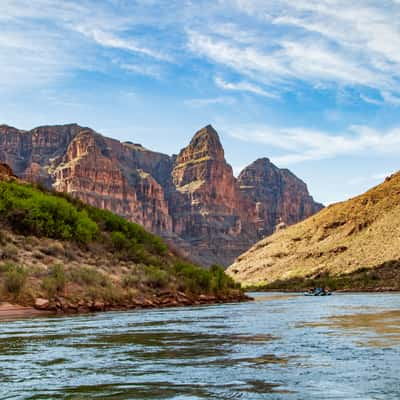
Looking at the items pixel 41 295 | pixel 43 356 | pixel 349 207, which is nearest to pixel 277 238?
pixel 349 207

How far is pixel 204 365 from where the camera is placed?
38.7 ft

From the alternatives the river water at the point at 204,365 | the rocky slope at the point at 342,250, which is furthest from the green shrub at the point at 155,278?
the rocky slope at the point at 342,250

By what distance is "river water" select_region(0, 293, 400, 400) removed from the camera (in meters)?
9.08

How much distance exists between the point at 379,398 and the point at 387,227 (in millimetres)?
117584

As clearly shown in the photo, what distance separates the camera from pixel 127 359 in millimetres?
12867

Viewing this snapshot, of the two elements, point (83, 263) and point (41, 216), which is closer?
point (83, 263)

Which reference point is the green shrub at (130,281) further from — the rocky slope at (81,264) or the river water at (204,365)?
the river water at (204,365)

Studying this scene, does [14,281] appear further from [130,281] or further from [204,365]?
[204,365]

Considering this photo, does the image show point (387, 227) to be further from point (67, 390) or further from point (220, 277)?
point (67, 390)

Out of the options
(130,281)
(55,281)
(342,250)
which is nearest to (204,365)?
(55,281)

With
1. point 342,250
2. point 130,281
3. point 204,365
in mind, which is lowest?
point 204,365

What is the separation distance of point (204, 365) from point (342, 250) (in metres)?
119

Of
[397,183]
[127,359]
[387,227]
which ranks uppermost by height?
[397,183]

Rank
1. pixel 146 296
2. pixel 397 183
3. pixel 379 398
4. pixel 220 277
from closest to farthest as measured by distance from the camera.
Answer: pixel 379 398 → pixel 146 296 → pixel 220 277 → pixel 397 183
